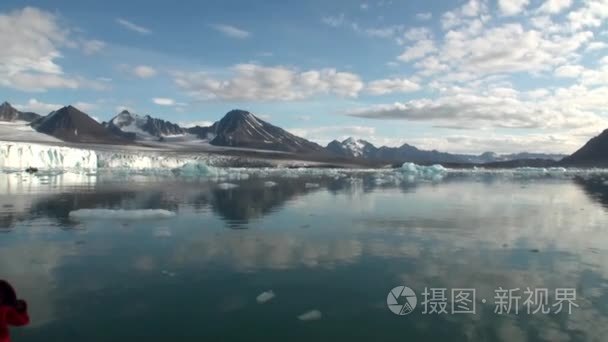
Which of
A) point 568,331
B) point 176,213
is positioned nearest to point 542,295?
point 568,331

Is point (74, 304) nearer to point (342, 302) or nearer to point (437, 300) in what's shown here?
point (342, 302)

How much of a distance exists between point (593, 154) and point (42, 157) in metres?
179

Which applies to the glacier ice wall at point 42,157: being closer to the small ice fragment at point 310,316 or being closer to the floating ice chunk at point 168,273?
the floating ice chunk at point 168,273

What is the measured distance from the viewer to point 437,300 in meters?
6.71

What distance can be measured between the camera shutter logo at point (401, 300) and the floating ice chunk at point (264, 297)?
1782 millimetres

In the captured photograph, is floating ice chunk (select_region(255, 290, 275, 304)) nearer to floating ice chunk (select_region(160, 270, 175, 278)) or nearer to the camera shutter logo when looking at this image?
the camera shutter logo

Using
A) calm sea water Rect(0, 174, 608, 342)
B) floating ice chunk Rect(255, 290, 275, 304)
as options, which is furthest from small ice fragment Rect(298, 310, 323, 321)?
floating ice chunk Rect(255, 290, 275, 304)

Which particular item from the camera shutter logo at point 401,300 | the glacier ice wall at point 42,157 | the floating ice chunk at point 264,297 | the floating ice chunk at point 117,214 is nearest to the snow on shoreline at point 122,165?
the glacier ice wall at point 42,157

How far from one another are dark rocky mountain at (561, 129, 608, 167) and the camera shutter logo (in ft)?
566

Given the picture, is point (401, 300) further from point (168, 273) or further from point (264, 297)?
point (168, 273)

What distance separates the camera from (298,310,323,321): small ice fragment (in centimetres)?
598

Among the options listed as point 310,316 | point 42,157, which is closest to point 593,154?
point 42,157

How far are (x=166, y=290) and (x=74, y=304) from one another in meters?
1.32

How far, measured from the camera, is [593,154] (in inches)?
6526
